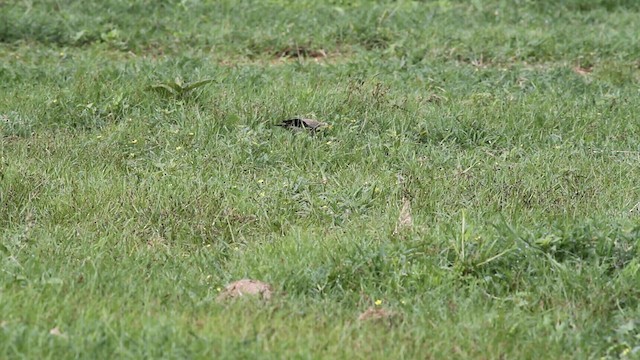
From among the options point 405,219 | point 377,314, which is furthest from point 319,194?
point 377,314

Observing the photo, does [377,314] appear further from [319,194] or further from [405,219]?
[319,194]

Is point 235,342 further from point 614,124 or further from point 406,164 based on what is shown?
point 614,124

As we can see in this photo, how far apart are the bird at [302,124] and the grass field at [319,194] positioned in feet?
0.28

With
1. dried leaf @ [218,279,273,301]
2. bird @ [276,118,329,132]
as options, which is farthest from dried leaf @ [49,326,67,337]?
bird @ [276,118,329,132]

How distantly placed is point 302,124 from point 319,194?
1.22 m

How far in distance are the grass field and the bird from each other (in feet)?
0.28

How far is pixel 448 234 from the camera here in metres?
4.67

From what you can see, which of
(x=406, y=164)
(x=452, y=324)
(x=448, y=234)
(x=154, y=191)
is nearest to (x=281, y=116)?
(x=406, y=164)

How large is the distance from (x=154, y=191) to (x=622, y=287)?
8.40 feet

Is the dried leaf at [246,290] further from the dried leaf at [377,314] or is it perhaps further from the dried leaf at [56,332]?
the dried leaf at [56,332]

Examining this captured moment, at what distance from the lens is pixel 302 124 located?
651cm

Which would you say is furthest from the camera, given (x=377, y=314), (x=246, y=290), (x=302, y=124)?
(x=302, y=124)

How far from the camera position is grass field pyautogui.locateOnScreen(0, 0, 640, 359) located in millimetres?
3887

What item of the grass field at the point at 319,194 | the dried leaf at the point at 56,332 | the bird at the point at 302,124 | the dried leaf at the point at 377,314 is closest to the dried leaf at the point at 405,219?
the grass field at the point at 319,194
